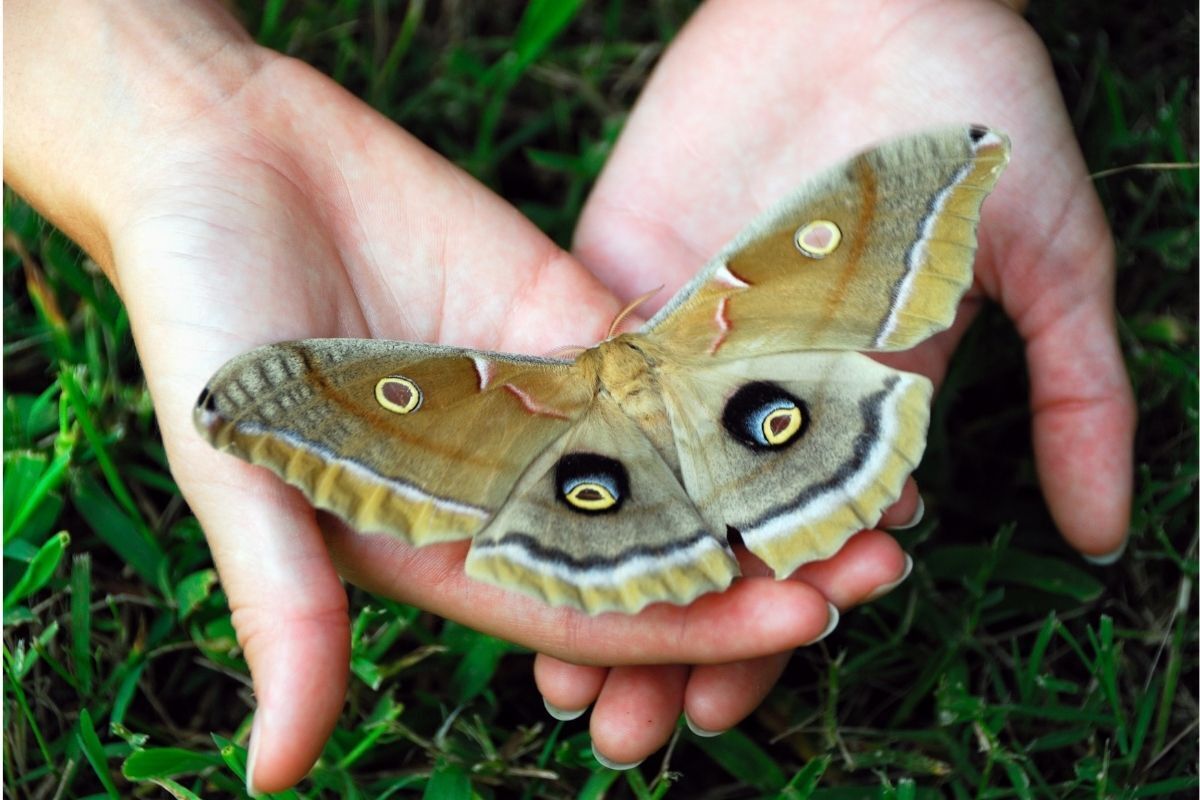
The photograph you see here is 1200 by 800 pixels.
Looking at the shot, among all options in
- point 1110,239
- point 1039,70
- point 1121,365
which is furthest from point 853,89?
point 1121,365

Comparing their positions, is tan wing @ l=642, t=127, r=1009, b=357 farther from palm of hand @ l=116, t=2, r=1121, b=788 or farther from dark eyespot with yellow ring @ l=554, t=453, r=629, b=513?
palm of hand @ l=116, t=2, r=1121, b=788

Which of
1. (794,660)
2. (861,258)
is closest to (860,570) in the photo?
(861,258)

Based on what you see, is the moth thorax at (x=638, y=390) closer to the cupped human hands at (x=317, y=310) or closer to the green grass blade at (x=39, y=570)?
the cupped human hands at (x=317, y=310)

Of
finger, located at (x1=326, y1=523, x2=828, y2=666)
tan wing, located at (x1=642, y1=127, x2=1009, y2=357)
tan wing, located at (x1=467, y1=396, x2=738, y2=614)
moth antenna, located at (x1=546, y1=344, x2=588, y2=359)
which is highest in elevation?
tan wing, located at (x1=642, y1=127, x2=1009, y2=357)

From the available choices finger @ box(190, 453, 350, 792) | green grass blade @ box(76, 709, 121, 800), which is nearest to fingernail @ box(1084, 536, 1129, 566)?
finger @ box(190, 453, 350, 792)

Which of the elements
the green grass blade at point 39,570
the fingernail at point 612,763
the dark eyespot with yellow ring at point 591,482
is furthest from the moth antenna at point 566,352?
the green grass blade at point 39,570

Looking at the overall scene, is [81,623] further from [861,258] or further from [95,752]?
[861,258]


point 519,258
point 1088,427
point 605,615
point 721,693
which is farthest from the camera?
point 1088,427
